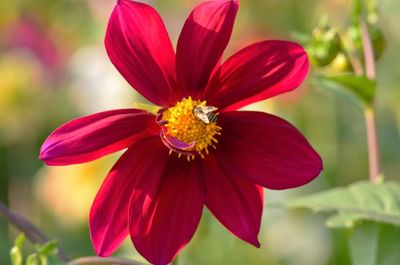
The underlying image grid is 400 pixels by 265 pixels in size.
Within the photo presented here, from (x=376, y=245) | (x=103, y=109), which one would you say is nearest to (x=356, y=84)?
(x=376, y=245)

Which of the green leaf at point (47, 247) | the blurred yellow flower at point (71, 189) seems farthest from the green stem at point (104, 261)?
the blurred yellow flower at point (71, 189)

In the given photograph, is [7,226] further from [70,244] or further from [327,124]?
[327,124]

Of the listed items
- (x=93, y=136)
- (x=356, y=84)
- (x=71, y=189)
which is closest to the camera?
(x=93, y=136)

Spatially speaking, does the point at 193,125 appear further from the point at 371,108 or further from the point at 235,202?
the point at 371,108

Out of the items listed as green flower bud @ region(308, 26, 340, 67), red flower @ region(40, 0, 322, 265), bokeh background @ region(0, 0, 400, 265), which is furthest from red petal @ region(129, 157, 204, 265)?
bokeh background @ region(0, 0, 400, 265)

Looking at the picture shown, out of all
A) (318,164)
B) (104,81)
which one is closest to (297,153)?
(318,164)

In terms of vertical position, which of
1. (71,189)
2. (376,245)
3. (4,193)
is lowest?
(4,193)

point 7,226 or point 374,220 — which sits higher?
point 374,220

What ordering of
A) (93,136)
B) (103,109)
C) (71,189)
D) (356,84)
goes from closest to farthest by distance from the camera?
(93,136) → (356,84) → (71,189) → (103,109)

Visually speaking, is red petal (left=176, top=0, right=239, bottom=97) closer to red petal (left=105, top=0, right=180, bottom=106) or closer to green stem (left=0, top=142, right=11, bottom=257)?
red petal (left=105, top=0, right=180, bottom=106)
